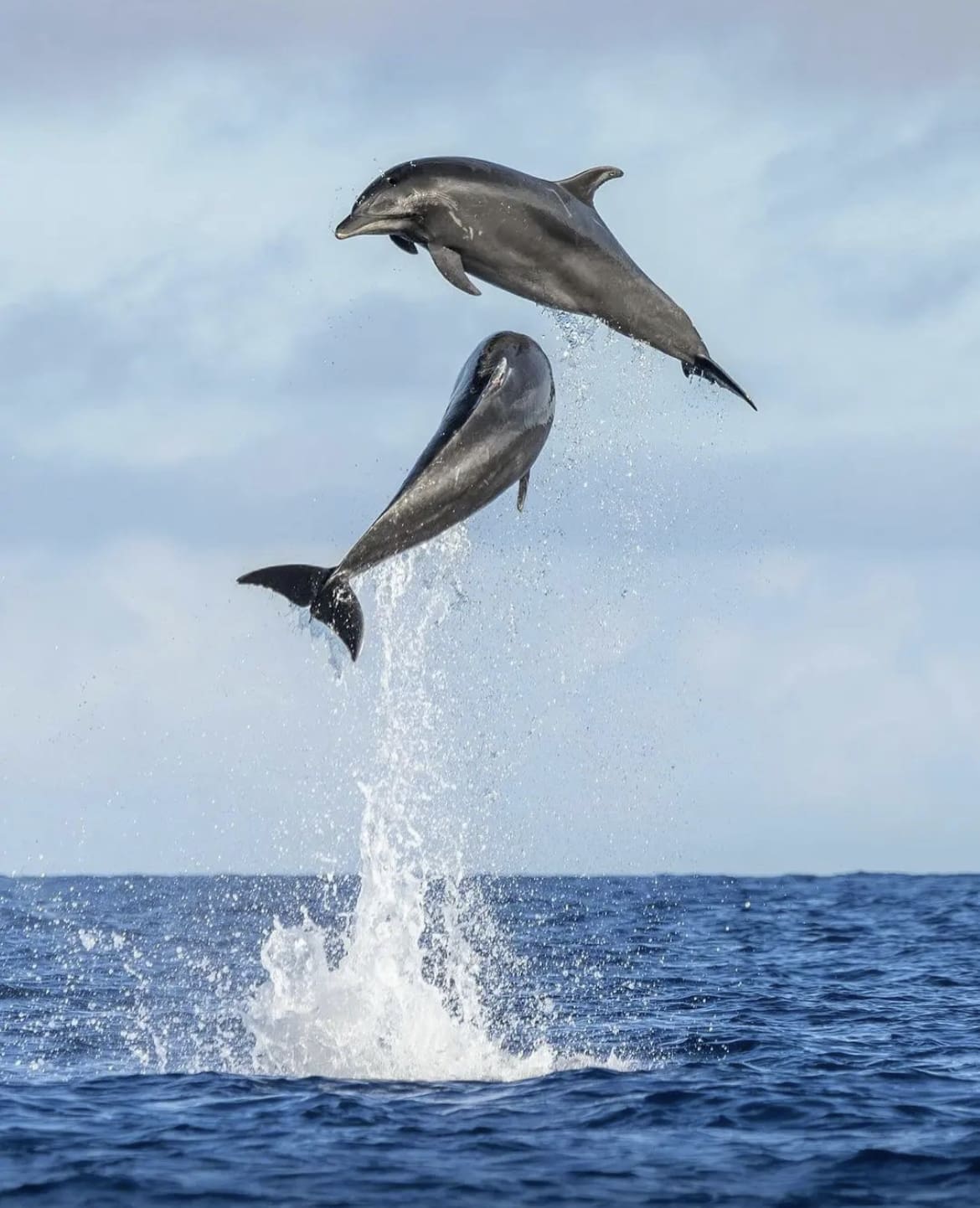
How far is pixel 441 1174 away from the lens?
12.9m

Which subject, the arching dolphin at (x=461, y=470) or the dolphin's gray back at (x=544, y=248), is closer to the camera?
the dolphin's gray back at (x=544, y=248)

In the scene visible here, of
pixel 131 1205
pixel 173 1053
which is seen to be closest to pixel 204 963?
pixel 173 1053

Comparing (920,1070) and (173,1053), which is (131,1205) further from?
(920,1070)

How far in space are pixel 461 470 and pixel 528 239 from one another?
1617mm

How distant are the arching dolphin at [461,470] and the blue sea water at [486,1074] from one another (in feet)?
12.1

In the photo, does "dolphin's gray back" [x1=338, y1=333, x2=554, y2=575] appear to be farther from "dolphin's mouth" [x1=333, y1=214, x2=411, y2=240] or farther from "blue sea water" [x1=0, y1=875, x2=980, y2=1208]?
"blue sea water" [x1=0, y1=875, x2=980, y2=1208]

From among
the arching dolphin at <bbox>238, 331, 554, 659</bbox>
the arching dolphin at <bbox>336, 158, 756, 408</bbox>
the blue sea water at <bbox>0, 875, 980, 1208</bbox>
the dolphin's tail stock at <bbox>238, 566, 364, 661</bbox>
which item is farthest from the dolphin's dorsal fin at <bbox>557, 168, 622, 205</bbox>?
the blue sea water at <bbox>0, 875, 980, 1208</bbox>

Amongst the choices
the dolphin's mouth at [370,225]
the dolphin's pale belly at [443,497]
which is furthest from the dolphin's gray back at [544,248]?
the dolphin's pale belly at [443,497]

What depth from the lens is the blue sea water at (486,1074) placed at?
12.9 m

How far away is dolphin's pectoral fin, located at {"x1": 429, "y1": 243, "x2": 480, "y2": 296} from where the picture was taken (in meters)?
12.7

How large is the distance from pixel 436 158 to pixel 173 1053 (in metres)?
9.69

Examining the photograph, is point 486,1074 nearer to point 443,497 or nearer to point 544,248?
point 443,497

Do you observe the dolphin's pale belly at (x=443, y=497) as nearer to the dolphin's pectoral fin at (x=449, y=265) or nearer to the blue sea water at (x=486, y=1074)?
the dolphin's pectoral fin at (x=449, y=265)

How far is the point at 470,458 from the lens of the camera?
13234 millimetres
